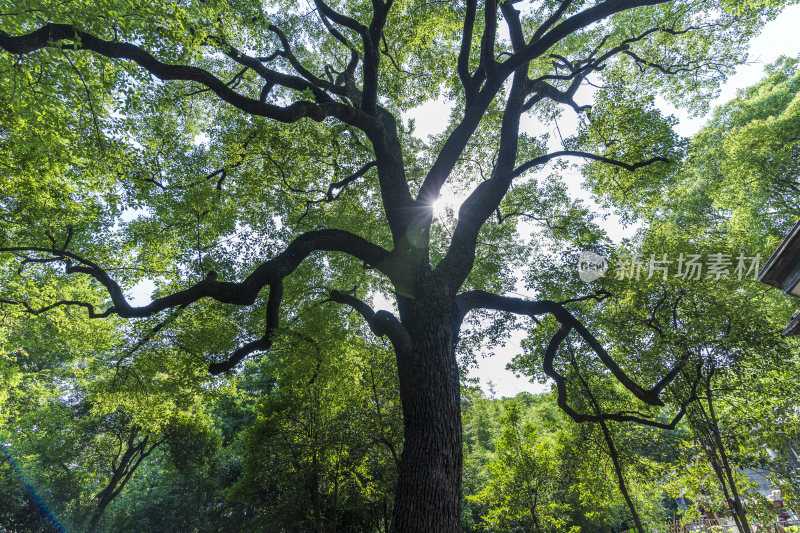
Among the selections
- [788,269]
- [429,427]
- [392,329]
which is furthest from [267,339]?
[788,269]

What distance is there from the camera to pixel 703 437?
6.88 metres

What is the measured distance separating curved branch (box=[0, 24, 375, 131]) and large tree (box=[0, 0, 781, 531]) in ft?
0.07

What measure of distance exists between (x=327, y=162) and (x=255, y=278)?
14.8ft

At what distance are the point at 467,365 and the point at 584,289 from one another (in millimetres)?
3402

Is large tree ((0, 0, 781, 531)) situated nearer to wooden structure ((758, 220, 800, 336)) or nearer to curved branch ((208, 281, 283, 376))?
curved branch ((208, 281, 283, 376))

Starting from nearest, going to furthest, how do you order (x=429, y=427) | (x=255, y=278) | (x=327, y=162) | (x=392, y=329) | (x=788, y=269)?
(x=429, y=427)
(x=788, y=269)
(x=392, y=329)
(x=255, y=278)
(x=327, y=162)

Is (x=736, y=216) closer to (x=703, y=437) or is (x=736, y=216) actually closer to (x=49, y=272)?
(x=703, y=437)

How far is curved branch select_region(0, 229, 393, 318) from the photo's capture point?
416cm

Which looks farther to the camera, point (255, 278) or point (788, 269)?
point (255, 278)

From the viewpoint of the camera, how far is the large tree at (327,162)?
404 cm

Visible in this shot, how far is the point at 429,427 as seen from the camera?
3.39 m

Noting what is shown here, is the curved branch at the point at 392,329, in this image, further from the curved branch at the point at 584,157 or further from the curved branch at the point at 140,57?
the curved branch at the point at 584,157

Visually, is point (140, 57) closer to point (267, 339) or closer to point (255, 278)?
point (255, 278)

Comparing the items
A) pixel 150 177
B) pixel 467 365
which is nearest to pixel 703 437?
pixel 467 365
